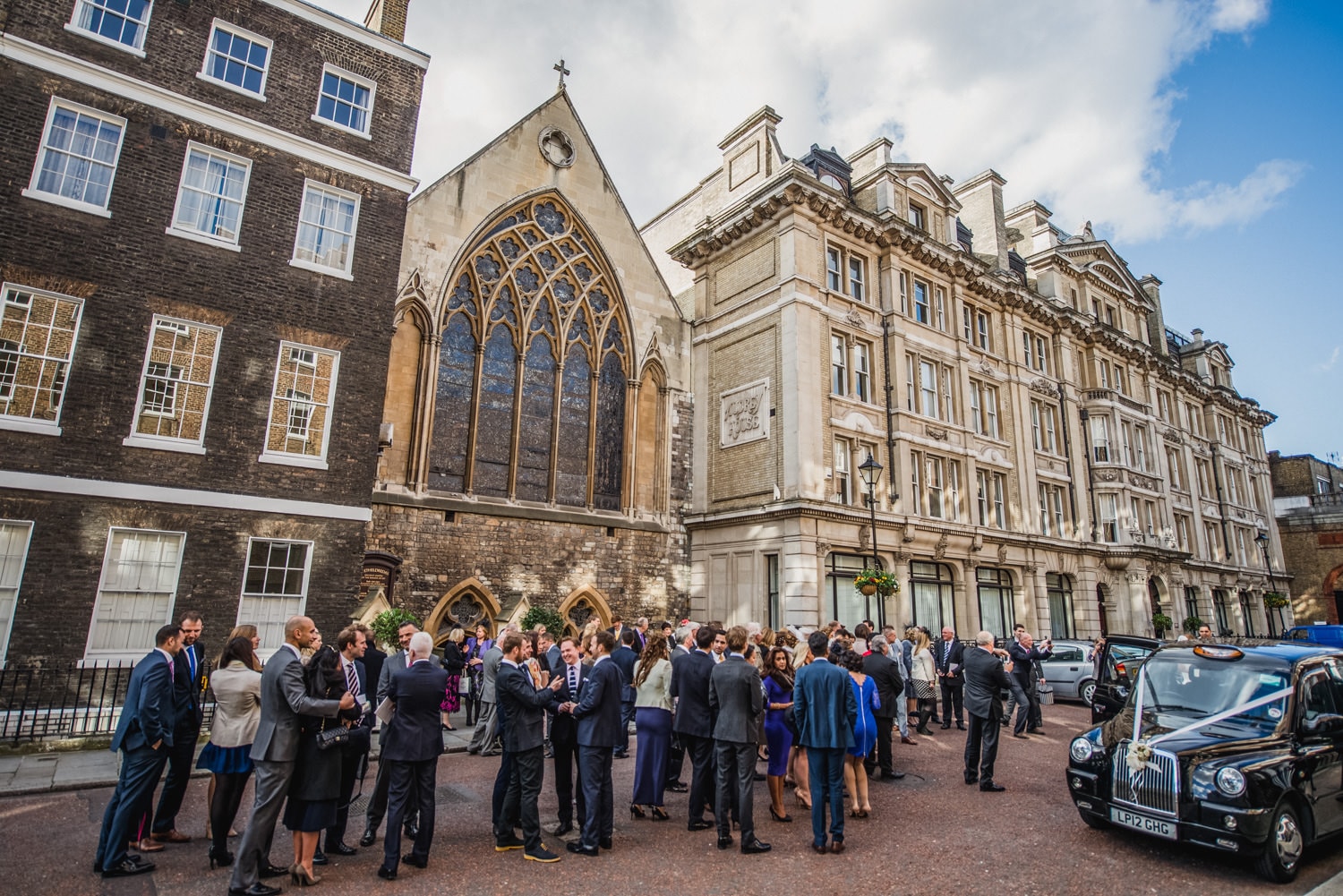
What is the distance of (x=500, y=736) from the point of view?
24.3 ft

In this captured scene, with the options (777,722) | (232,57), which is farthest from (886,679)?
(232,57)

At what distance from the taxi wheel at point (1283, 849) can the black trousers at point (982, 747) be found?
283 centimetres

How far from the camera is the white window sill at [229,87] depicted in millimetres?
13773

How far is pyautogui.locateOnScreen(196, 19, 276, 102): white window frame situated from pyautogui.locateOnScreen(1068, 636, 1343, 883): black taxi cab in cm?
1745

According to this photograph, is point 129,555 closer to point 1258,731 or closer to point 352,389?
point 352,389

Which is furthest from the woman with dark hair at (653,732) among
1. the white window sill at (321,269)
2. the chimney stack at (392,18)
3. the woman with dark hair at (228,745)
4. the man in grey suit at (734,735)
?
the chimney stack at (392,18)

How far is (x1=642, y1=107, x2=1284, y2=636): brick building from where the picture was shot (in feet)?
69.5

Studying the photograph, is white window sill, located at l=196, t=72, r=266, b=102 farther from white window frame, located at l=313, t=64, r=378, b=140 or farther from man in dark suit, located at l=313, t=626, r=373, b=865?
man in dark suit, located at l=313, t=626, r=373, b=865

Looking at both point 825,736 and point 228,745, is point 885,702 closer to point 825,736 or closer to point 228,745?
point 825,736

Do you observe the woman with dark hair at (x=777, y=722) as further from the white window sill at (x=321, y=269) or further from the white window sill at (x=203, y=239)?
the white window sill at (x=203, y=239)

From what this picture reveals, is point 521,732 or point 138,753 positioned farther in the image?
point 521,732

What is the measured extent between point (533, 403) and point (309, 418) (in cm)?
777

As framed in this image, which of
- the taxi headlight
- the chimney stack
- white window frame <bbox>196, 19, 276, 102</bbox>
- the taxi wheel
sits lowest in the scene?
the taxi wheel

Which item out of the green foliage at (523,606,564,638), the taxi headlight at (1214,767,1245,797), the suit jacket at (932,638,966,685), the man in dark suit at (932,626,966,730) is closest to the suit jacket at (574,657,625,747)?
the taxi headlight at (1214,767,1245,797)
